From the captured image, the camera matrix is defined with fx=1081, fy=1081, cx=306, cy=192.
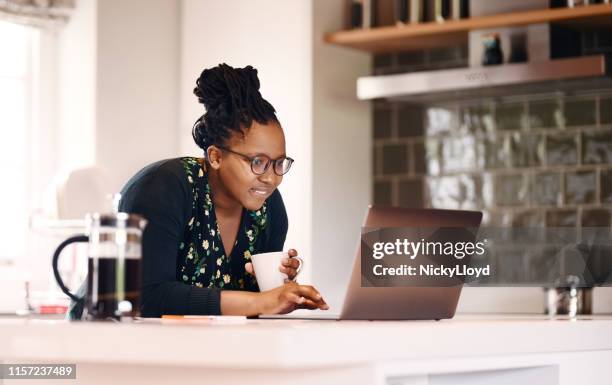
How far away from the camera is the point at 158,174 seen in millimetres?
2266

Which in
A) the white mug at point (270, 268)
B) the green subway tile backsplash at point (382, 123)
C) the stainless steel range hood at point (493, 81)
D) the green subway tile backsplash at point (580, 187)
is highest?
the stainless steel range hood at point (493, 81)

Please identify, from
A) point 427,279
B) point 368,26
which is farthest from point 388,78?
point 427,279

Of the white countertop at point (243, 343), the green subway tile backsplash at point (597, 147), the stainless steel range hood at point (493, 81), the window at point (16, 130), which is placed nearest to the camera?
the white countertop at point (243, 343)

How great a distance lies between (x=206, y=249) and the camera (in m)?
2.40

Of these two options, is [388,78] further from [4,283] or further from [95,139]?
[4,283]

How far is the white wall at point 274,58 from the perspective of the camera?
426cm

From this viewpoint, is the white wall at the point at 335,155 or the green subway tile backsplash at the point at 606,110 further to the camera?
the white wall at the point at 335,155

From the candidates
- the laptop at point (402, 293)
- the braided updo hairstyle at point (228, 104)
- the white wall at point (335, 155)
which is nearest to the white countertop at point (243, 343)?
the laptop at point (402, 293)

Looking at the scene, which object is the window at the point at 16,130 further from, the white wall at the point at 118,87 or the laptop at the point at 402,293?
the laptop at the point at 402,293

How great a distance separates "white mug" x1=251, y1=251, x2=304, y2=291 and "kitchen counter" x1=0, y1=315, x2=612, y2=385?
54cm

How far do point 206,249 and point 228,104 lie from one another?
1.07 ft

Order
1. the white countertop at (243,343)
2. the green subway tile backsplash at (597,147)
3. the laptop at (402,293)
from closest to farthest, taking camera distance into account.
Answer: the white countertop at (243,343)
the laptop at (402,293)
the green subway tile backsplash at (597,147)

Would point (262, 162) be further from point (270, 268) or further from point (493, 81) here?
point (493, 81)

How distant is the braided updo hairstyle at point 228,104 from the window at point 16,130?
2175 mm
